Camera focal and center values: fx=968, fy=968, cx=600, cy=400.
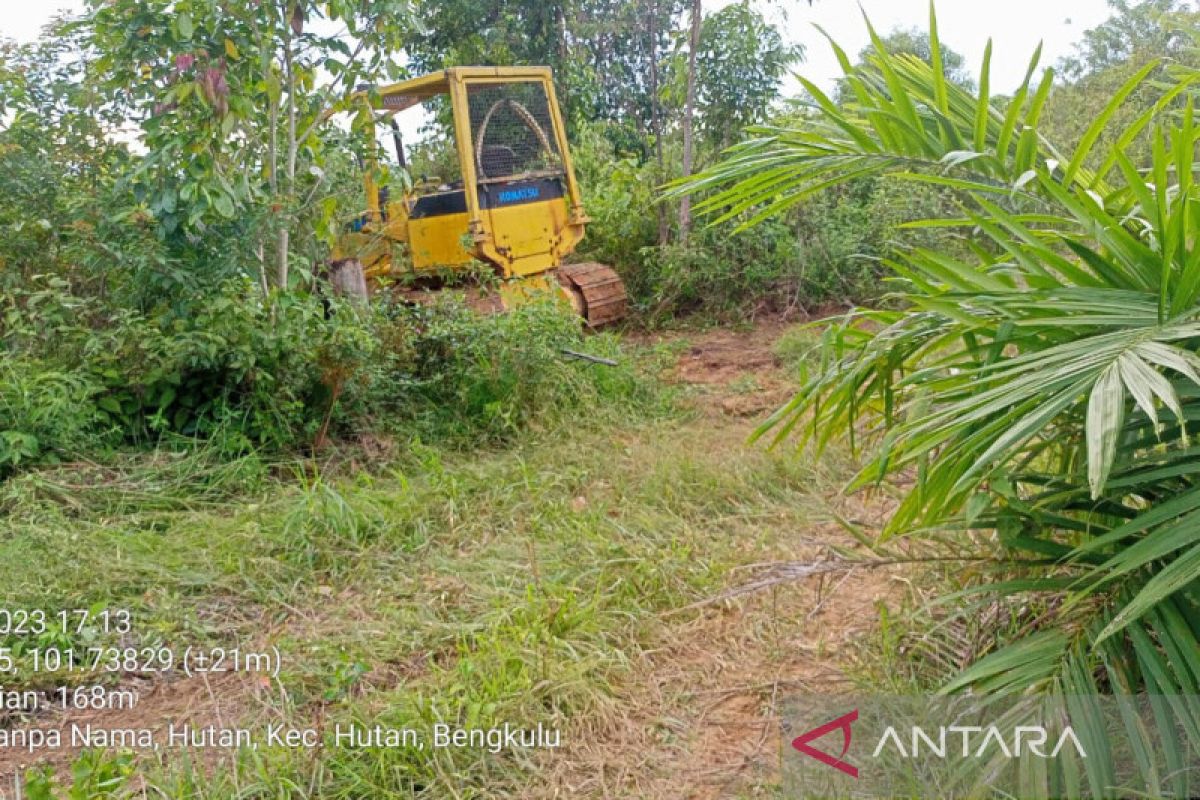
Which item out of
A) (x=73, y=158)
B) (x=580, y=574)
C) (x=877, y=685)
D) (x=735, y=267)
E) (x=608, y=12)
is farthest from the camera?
(x=608, y=12)

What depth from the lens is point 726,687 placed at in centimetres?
258

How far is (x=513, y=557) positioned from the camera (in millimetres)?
3500

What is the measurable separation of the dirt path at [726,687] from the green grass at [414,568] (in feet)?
0.24

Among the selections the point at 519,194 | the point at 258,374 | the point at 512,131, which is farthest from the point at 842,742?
the point at 512,131

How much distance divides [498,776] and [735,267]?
6799mm

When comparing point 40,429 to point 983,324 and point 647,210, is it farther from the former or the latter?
point 647,210

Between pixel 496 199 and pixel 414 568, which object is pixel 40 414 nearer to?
pixel 414 568

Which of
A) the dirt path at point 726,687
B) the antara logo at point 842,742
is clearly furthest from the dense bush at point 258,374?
the antara logo at point 842,742

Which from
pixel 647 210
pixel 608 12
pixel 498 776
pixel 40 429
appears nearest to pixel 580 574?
pixel 498 776

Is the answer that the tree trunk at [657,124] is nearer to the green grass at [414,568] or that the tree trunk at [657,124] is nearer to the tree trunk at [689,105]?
the tree trunk at [689,105]

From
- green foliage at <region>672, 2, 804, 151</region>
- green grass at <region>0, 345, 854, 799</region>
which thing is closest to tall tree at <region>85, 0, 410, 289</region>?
green grass at <region>0, 345, 854, 799</region>

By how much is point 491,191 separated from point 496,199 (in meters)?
0.07

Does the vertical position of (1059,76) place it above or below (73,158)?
above

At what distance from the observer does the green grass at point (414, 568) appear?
2.37 metres
